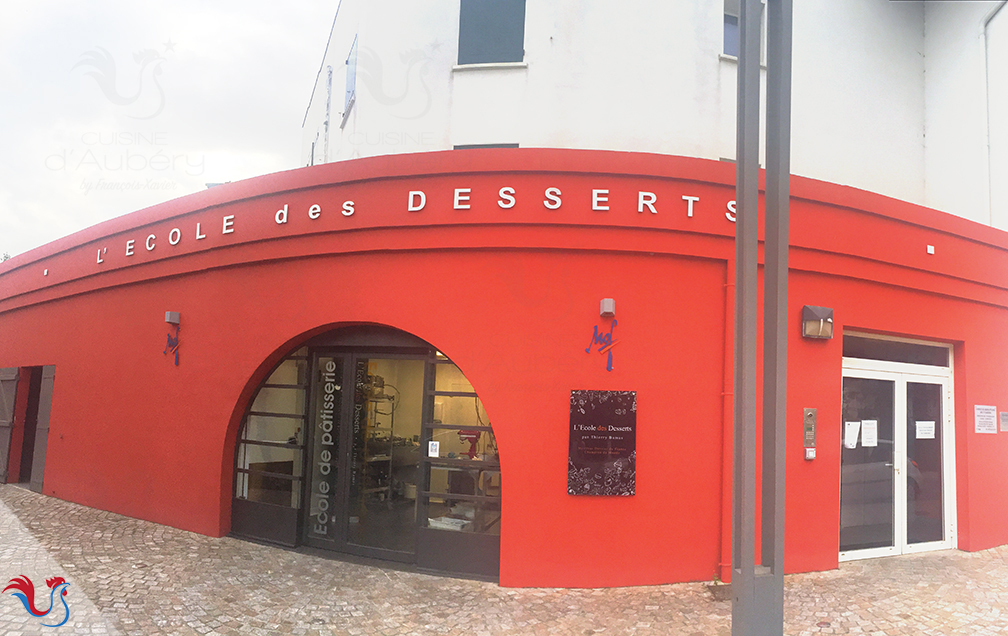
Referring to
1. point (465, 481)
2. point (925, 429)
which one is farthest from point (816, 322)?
point (465, 481)

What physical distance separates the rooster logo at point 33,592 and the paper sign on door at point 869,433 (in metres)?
7.41

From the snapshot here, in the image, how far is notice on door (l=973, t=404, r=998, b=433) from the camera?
6.77 m

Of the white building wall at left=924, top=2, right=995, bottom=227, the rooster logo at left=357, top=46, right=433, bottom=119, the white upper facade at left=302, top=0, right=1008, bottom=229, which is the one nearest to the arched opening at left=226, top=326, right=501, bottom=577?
the white upper facade at left=302, top=0, right=1008, bottom=229

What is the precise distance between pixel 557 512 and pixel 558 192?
9.50 feet

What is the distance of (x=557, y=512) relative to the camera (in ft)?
17.2

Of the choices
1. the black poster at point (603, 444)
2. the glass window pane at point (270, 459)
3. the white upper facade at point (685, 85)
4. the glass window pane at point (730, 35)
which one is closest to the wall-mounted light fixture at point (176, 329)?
the glass window pane at point (270, 459)

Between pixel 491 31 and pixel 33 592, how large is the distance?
24.2 ft

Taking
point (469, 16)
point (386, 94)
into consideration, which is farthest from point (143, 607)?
point (469, 16)

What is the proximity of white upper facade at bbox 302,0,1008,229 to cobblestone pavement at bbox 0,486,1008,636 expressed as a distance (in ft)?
15.8

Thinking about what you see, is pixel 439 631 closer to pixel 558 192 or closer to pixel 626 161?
pixel 558 192

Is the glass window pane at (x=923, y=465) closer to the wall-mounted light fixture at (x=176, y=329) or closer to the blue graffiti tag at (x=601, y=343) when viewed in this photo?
the blue graffiti tag at (x=601, y=343)

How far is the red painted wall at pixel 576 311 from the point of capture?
209 inches

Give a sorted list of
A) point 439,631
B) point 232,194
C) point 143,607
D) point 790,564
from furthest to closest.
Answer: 1. point 232,194
2. point 790,564
3. point 143,607
4. point 439,631

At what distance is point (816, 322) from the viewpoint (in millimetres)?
5738
